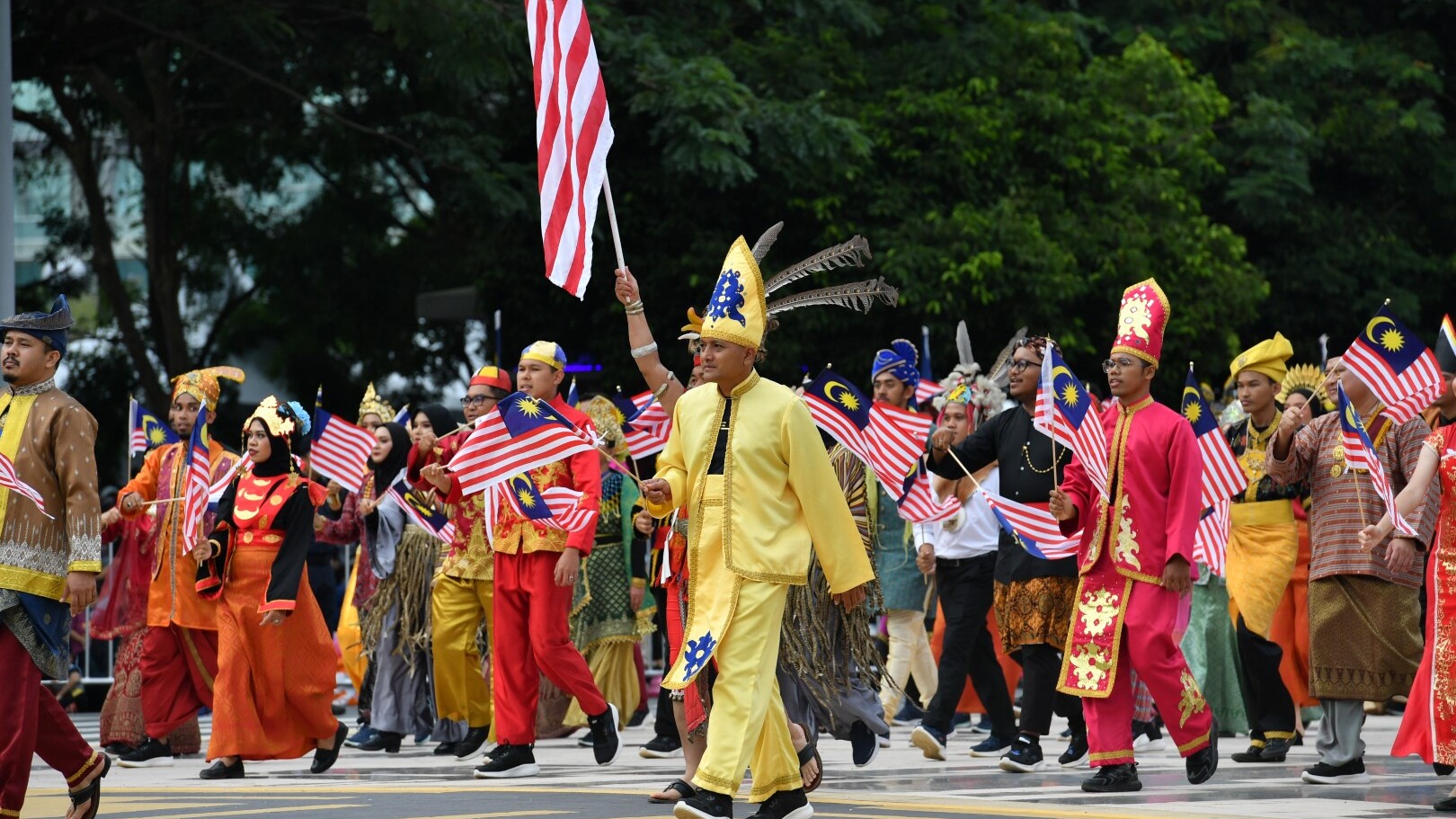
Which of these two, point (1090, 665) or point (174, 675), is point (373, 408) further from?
point (1090, 665)

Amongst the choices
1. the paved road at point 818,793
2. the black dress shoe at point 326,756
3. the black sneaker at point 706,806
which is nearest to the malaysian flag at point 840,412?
the paved road at point 818,793

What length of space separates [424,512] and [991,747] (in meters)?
3.40

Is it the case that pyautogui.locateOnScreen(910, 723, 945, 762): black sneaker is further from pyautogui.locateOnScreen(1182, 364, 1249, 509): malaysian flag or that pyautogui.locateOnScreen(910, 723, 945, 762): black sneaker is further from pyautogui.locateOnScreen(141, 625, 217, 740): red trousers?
pyautogui.locateOnScreen(141, 625, 217, 740): red trousers

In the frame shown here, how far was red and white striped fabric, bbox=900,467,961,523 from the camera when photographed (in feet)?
39.2

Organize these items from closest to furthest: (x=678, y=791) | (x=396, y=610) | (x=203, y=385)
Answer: (x=678, y=791), (x=203, y=385), (x=396, y=610)

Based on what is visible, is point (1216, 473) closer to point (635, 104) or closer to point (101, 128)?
point (635, 104)

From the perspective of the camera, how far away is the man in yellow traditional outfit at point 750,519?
25.4 ft

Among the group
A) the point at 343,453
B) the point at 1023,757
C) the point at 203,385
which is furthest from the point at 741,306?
the point at 343,453

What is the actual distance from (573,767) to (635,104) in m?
10.9

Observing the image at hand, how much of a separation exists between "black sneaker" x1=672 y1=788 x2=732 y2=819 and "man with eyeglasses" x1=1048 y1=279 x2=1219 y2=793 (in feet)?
7.73

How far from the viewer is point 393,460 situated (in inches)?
511

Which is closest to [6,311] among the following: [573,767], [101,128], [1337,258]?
[573,767]

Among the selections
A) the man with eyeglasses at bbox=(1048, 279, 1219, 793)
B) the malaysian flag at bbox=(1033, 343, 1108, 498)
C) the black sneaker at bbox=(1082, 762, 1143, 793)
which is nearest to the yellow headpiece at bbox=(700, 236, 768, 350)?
the malaysian flag at bbox=(1033, 343, 1108, 498)

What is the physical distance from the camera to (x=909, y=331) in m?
23.5
